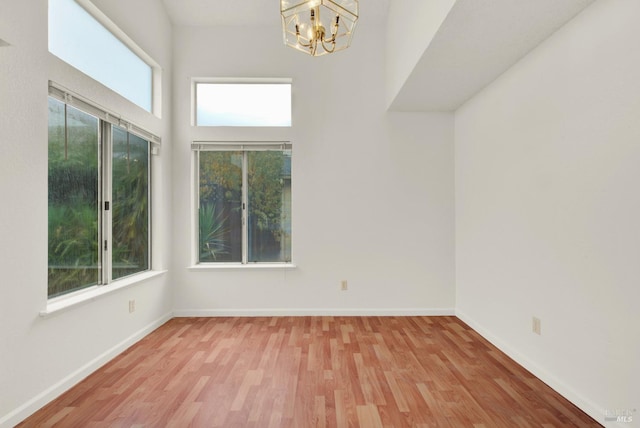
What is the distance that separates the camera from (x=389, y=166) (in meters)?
4.27

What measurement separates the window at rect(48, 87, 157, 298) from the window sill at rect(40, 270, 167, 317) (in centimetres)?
5

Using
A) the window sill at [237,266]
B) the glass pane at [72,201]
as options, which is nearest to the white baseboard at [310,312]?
the window sill at [237,266]

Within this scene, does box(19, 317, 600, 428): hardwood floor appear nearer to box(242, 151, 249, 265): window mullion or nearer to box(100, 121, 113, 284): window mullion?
box(100, 121, 113, 284): window mullion

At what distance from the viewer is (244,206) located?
14.3ft

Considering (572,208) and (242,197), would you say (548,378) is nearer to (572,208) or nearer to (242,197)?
(572,208)

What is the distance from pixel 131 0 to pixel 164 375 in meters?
3.46

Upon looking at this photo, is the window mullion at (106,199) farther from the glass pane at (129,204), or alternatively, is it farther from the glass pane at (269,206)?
the glass pane at (269,206)

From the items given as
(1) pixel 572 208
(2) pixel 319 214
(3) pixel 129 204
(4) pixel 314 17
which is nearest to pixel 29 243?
(3) pixel 129 204

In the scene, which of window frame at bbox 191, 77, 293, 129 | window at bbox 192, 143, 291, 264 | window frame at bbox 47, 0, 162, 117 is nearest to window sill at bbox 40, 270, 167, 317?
window at bbox 192, 143, 291, 264

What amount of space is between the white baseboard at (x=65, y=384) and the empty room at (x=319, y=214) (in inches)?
0.7

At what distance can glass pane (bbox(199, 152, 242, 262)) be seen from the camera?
436 centimetres

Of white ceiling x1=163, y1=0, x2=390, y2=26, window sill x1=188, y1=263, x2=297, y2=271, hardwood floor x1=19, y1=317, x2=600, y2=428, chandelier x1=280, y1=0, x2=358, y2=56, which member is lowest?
hardwood floor x1=19, y1=317, x2=600, y2=428

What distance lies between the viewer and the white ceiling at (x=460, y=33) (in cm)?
219

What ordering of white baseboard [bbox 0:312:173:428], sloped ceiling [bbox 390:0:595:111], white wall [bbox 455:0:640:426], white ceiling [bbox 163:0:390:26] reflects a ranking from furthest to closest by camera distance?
white ceiling [bbox 163:0:390:26], sloped ceiling [bbox 390:0:595:111], white baseboard [bbox 0:312:173:428], white wall [bbox 455:0:640:426]
